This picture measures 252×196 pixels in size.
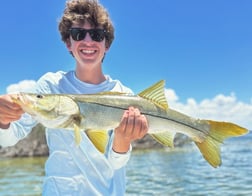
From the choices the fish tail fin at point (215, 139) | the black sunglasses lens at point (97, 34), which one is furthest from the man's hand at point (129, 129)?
the black sunglasses lens at point (97, 34)

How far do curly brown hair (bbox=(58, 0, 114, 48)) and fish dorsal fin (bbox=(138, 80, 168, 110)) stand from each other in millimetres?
919

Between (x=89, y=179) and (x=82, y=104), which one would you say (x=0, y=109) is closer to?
(x=82, y=104)

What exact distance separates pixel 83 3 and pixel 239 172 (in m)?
22.5

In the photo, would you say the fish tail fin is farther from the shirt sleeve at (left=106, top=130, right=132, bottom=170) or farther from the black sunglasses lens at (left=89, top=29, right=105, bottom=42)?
the black sunglasses lens at (left=89, top=29, right=105, bottom=42)

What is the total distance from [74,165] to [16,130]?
0.55 meters

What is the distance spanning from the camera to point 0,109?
3014mm

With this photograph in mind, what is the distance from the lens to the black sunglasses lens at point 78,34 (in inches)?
154

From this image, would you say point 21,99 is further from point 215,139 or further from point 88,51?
point 215,139

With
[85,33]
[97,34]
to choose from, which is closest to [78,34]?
[85,33]

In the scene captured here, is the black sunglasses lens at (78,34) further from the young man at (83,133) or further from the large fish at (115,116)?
the large fish at (115,116)

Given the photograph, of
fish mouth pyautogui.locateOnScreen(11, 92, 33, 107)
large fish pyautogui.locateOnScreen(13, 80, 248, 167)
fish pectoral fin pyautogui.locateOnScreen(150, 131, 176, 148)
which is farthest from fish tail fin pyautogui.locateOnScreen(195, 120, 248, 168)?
fish mouth pyautogui.locateOnScreen(11, 92, 33, 107)

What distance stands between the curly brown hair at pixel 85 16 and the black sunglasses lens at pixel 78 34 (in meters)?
0.12

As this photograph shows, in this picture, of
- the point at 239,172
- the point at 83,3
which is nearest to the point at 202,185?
the point at 239,172

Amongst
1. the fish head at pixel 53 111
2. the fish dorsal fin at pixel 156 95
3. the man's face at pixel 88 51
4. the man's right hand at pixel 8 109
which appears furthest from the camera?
the man's face at pixel 88 51
